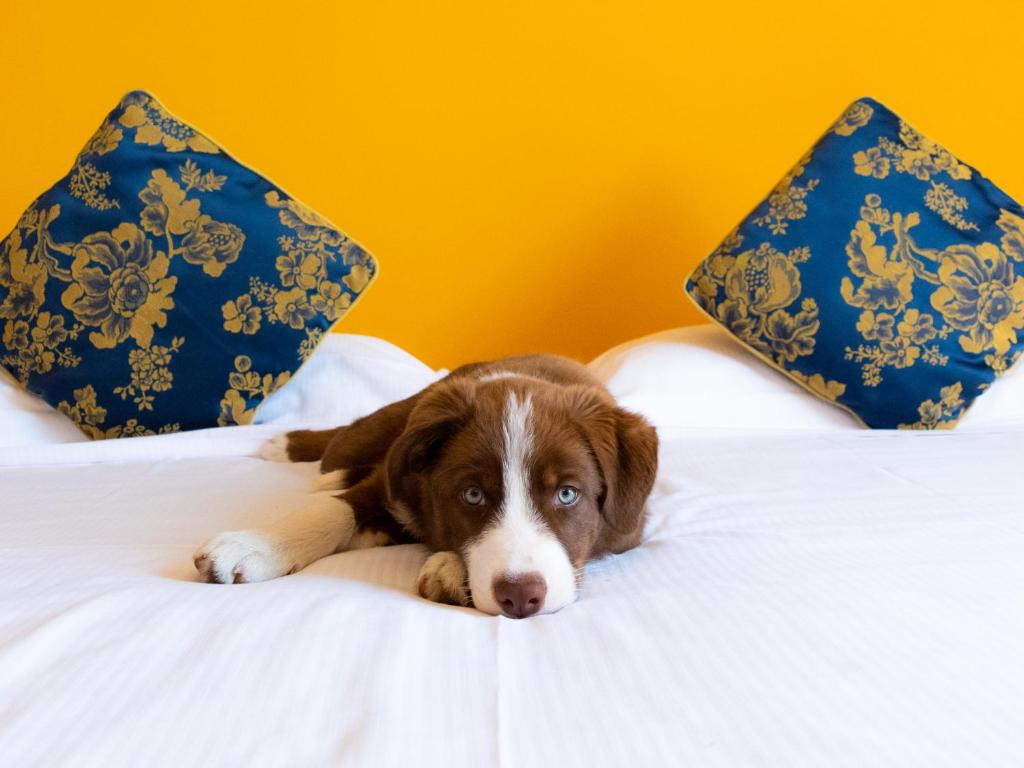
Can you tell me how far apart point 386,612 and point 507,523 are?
1.22 ft

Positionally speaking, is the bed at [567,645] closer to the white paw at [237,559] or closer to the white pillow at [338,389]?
the white paw at [237,559]

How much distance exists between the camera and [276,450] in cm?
292

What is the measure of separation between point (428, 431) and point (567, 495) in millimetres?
315

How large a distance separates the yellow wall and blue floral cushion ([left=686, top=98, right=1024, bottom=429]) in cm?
81

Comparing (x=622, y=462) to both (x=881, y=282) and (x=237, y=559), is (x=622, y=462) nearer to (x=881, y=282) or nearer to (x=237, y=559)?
(x=237, y=559)

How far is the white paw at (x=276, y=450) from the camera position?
2.91 m

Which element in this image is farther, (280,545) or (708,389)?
(708,389)

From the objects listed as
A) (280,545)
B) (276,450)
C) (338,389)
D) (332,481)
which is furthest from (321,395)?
(280,545)

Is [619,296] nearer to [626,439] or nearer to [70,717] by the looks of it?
[626,439]

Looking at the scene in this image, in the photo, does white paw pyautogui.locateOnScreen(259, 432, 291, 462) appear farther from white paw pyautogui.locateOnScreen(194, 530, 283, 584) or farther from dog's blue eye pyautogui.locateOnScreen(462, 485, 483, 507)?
dog's blue eye pyautogui.locateOnScreen(462, 485, 483, 507)

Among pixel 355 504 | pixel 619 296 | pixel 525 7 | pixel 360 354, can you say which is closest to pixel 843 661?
pixel 355 504

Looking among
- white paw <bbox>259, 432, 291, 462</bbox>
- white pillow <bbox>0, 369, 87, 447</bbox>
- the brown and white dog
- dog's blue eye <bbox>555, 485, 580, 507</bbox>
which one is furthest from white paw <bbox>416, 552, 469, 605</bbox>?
white pillow <bbox>0, 369, 87, 447</bbox>

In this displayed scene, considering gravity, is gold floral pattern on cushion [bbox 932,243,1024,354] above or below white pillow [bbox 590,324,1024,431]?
above

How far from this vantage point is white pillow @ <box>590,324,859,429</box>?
10.5 ft
